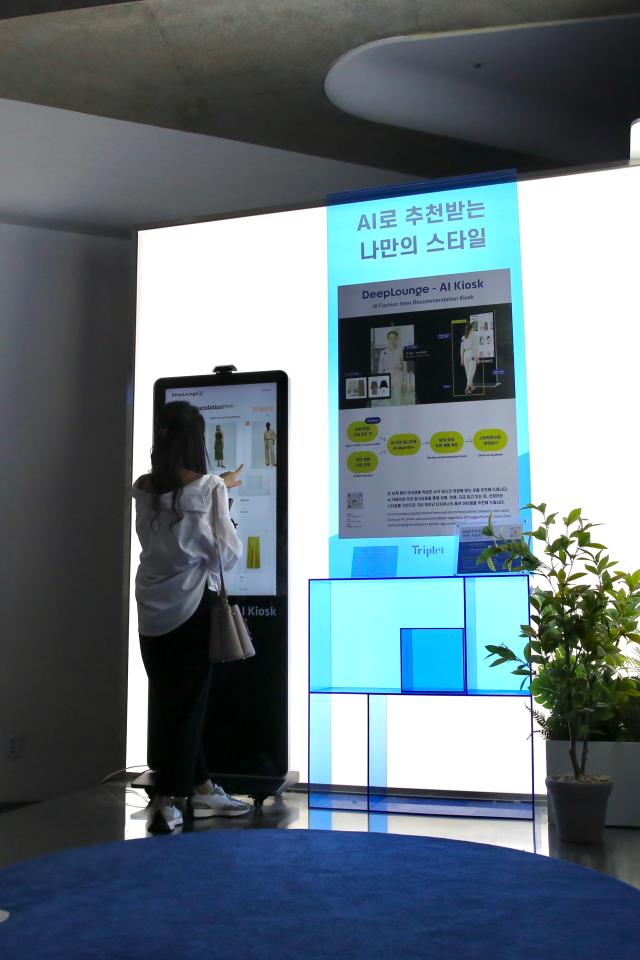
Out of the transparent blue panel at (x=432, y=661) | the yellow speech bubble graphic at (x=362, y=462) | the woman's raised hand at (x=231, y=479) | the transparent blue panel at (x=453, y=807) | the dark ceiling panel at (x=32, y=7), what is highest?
the dark ceiling panel at (x=32, y=7)

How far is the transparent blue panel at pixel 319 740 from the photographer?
411cm

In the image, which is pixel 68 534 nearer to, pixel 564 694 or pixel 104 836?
pixel 104 836

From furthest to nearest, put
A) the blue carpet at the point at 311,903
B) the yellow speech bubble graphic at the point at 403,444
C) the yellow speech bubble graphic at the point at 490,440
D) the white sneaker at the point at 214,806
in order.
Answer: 1. the yellow speech bubble graphic at the point at 403,444
2. the yellow speech bubble graphic at the point at 490,440
3. the white sneaker at the point at 214,806
4. the blue carpet at the point at 311,903

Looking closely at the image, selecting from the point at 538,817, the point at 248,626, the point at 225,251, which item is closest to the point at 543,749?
the point at 538,817

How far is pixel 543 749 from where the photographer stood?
4117 mm

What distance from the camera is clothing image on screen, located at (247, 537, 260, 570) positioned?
431cm

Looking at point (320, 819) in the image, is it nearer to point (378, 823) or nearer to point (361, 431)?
point (378, 823)

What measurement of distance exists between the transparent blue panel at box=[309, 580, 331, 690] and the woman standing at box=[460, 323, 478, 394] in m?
1.14

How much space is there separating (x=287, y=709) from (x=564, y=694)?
1.26m

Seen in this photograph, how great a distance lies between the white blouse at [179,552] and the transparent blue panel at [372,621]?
2.12ft

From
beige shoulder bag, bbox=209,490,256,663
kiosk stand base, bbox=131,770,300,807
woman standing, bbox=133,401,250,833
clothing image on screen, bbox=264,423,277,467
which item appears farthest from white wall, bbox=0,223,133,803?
beige shoulder bag, bbox=209,490,256,663

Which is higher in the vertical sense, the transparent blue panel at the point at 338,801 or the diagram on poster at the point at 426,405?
the diagram on poster at the point at 426,405

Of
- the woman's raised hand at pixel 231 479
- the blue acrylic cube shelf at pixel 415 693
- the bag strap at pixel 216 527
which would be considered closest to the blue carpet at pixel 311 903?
the blue acrylic cube shelf at pixel 415 693

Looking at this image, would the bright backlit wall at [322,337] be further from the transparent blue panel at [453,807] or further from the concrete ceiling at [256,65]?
the concrete ceiling at [256,65]
